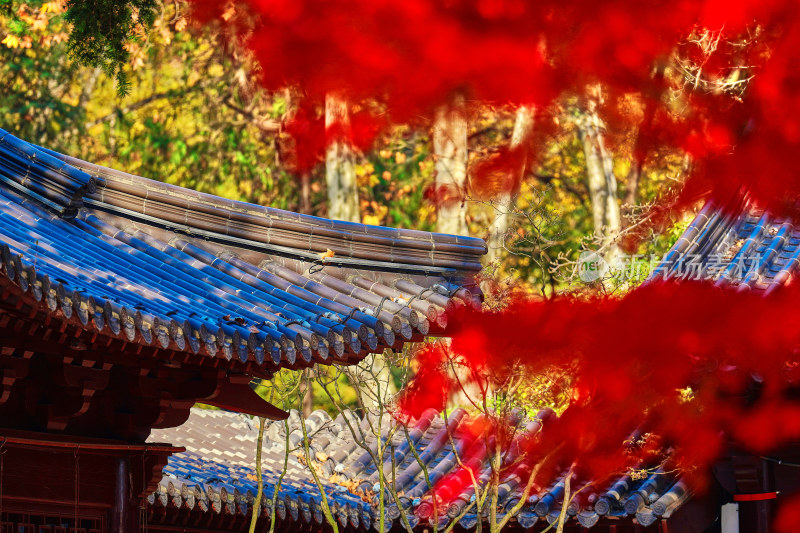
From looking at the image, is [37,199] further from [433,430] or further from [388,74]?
[433,430]

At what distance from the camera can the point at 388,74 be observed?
808 cm

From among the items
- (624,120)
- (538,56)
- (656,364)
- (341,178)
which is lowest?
(656,364)

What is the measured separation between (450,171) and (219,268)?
1107cm

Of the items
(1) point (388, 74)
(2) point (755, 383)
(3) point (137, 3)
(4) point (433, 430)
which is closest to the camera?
(3) point (137, 3)

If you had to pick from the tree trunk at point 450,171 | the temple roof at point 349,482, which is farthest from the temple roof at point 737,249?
the tree trunk at point 450,171

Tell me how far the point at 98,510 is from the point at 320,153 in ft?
46.0

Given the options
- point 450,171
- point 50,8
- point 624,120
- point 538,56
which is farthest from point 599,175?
point 538,56

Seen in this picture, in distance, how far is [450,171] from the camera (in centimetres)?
1923

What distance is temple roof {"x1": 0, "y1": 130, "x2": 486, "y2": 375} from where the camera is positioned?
6.93m

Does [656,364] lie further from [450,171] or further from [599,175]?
[599,175]

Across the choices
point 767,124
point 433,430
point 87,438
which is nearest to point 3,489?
point 87,438

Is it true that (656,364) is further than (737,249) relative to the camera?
No

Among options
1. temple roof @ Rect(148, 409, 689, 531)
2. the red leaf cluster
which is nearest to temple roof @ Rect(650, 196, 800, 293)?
the red leaf cluster

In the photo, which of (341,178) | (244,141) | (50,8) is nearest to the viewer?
(50,8)
